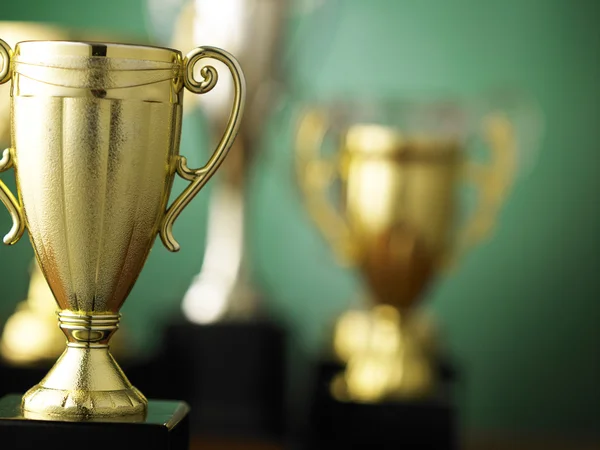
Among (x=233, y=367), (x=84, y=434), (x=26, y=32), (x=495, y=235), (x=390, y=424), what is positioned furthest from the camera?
(x=495, y=235)

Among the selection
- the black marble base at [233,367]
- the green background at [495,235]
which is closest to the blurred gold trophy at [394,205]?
the black marble base at [233,367]

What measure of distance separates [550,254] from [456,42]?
1.96 feet

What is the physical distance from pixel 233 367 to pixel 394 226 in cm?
53

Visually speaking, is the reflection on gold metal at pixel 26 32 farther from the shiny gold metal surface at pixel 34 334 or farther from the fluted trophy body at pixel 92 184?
the fluted trophy body at pixel 92 184

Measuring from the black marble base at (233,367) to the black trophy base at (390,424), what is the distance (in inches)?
14.1

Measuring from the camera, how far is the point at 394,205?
1920 mm

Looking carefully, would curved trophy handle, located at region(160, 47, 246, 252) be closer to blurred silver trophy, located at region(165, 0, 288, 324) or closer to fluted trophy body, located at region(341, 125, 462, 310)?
fluted trophy body, located at region(341, 125, 462, 310)

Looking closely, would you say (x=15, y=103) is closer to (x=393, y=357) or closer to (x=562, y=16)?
(x=393, y=357)

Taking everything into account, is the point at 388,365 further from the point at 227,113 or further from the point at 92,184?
the point at 92,184

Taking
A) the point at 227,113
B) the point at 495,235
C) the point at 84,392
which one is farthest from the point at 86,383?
the point at 495,235

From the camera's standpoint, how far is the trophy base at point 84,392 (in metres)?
0.90

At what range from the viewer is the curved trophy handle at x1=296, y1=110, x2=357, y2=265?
208 cm

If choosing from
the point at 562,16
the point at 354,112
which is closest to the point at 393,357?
the point at 354,112

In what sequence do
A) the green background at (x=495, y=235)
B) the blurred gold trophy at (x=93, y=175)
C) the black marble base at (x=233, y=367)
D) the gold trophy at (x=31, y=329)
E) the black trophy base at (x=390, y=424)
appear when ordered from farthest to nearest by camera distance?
the green background at (x=495, y=235)
the black marble base at (x=233, y=367)
the gold trophy at (x=31, y=329)
the black trophy base at (x=390, y=424)
the blurred gold trophy at (x=93, y=175)
